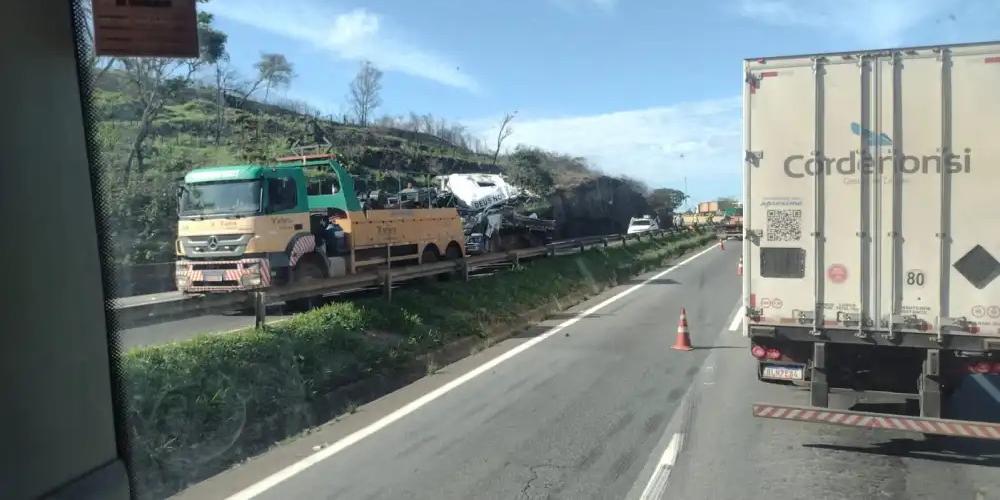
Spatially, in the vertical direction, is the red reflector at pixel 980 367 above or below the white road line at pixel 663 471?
above

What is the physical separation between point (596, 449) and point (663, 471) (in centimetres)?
79

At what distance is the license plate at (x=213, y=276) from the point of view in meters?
15.3

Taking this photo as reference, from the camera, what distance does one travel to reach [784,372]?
25.2ft

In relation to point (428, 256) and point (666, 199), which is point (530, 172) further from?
point (428, 256)

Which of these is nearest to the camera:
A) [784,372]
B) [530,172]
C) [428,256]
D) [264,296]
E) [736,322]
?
[784,372]

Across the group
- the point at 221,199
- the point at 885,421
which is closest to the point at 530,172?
the point at 221,199

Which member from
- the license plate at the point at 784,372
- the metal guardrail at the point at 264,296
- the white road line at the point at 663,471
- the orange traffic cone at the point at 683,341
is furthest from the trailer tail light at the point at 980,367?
the metal guardrail at the point at 264,296

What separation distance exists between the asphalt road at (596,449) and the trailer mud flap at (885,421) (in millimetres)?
310

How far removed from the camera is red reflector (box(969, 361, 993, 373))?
673 cm

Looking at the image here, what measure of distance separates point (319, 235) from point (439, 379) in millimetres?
7195

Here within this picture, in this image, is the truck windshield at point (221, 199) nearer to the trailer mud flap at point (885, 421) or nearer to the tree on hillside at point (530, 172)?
the trailer mud flap at point (885, 421)

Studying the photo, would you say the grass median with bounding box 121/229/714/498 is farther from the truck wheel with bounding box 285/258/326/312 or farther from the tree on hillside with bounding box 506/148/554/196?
the tree on hillside with bounding box 506/148/554/196

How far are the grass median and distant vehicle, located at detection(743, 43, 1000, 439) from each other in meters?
4.68

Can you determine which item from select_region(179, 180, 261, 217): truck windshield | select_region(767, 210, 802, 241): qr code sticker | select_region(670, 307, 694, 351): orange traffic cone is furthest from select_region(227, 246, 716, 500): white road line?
select_region(179, 180, 261, 217): truck windshield
